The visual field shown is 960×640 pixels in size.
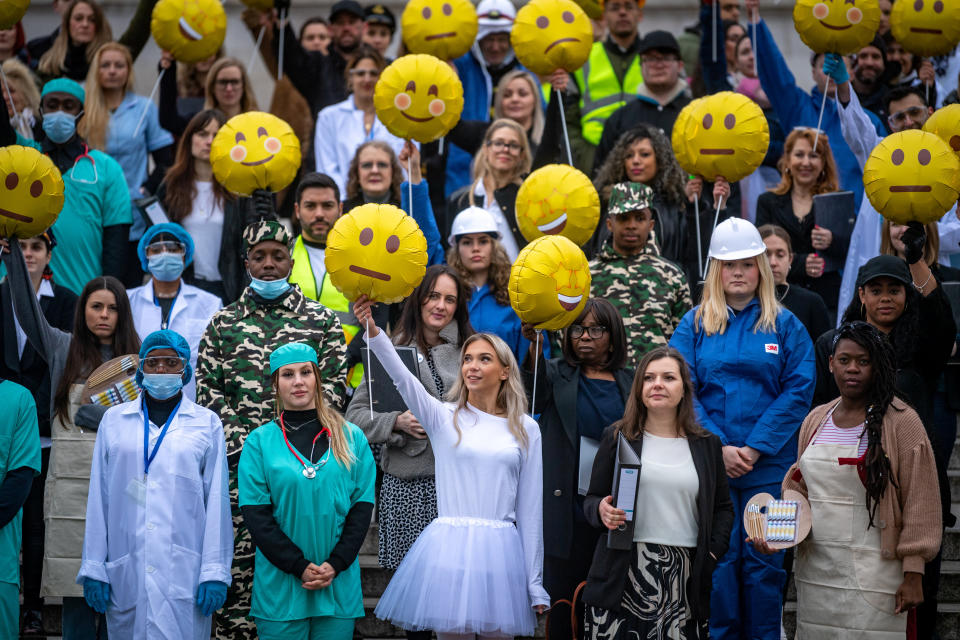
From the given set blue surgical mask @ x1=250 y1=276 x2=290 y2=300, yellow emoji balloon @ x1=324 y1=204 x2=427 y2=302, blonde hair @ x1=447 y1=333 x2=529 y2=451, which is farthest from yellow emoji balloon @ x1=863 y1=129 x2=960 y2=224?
blue surgical mask @ x1=250 y1=276 x2=290 y2=300

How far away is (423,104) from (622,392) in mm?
2282

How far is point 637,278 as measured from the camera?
772 cm

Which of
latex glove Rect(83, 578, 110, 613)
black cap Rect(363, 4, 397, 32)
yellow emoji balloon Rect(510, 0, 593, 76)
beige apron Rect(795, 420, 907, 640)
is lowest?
latex glove Rect(83, 578, 110, 613)

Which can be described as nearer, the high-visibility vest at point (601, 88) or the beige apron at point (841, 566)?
the beige apron at point (841, 566)

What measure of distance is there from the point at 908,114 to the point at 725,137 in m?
2.13

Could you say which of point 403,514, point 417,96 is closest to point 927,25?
point 417,96

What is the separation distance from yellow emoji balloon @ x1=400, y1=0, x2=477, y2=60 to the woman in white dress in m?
3.22

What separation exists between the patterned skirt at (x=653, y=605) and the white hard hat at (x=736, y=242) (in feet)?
6.01

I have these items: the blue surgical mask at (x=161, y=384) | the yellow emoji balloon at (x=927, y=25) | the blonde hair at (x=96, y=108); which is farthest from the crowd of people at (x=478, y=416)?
the blonde hair at (x=96, y=108)

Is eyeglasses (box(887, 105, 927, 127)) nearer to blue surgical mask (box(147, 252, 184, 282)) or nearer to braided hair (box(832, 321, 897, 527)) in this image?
braided hair (box(832, 321, 897, 527))

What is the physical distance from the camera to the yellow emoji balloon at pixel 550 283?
655 cm

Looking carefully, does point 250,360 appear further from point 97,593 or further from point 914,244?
point 914,244

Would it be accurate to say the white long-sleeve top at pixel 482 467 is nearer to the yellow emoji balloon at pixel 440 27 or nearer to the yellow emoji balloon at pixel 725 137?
the yellow emoji balloon at pixel 725 137

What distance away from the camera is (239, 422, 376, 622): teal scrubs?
6035mm
